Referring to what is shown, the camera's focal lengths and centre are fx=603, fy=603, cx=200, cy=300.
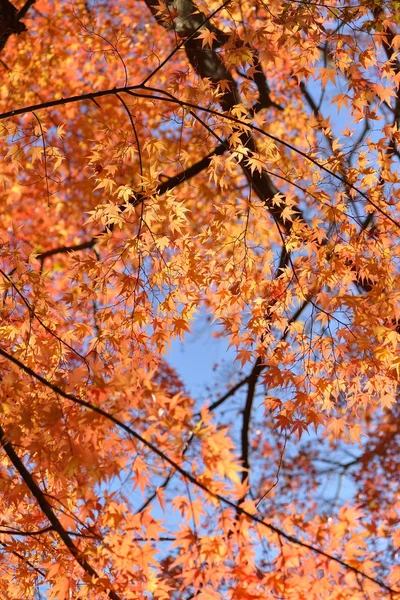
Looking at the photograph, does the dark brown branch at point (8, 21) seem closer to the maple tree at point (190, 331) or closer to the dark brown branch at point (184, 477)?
the maple tree at point (190, 331)

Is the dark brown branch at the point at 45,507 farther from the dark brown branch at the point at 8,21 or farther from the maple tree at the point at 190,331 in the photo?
the dark brown branch at the point at 8,21

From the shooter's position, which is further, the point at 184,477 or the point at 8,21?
the point at 8,21

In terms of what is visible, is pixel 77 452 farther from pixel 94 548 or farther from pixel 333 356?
pixel 333 356

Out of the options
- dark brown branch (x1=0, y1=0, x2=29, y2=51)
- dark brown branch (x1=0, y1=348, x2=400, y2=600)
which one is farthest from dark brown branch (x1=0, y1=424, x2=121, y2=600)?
dark brown branch (x1=0, y1=0, x2=29, y2=51)

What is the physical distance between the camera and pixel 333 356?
4766 millimetres

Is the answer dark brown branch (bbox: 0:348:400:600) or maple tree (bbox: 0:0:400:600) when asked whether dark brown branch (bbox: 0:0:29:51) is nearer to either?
maple tree (bbox: 0:0:400:600)

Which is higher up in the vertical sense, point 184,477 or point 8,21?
point 8,21

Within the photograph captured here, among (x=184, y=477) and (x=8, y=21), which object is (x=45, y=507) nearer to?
(x=184, y=477)

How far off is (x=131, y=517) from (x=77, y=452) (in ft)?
1.44

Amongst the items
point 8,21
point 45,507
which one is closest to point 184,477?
point 45,507

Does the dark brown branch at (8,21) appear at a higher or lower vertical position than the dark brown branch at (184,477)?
higher

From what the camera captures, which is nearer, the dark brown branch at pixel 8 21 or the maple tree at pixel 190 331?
the maple tree at pixel 190 331

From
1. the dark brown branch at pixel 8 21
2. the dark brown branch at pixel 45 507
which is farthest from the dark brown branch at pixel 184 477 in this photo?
the dark brown branch at pixel 8 21

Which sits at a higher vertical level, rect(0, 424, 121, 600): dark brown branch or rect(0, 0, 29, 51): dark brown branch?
rect(0, 0, 29, 51): dark brown branch
